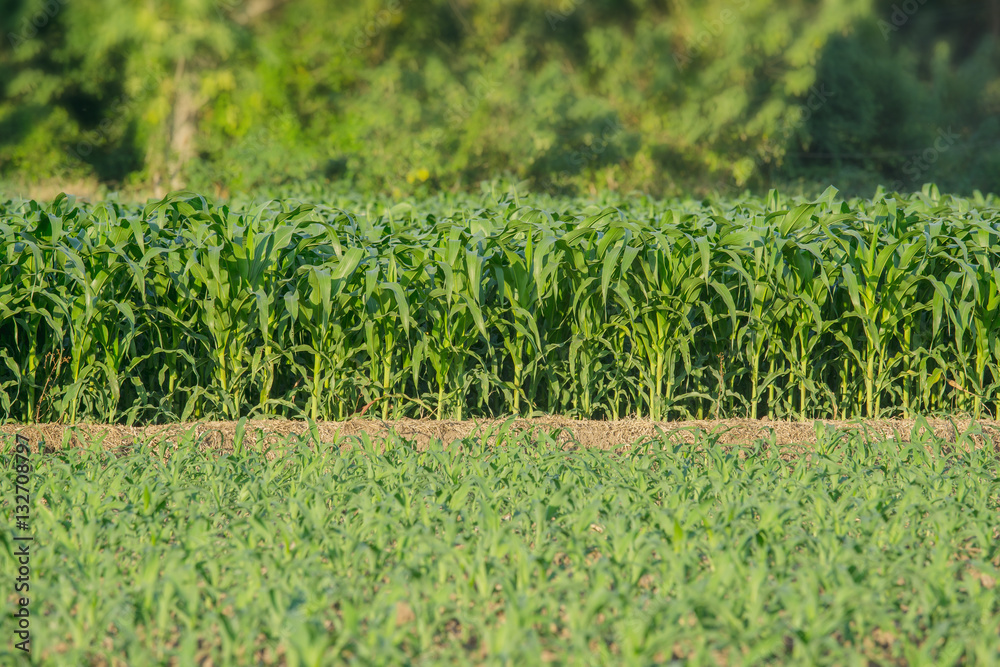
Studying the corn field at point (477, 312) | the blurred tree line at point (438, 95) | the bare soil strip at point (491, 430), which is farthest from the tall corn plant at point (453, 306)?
the blurred tree line at point (438, 95)

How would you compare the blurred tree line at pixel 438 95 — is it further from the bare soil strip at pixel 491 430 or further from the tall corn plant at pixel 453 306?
the bare soil strip at pixel 491 430

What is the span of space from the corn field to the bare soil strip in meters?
0.14

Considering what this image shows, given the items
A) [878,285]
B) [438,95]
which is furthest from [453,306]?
[438,95]

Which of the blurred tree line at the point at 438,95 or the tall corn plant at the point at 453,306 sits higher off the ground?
the blurred tree line at the point at 438,95

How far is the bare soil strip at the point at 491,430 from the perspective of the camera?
3352mm

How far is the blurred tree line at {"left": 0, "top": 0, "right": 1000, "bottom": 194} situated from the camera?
43.5 feet

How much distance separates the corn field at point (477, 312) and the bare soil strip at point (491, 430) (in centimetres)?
14

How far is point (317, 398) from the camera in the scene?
3572 millimetres

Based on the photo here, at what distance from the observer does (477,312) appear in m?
3.36

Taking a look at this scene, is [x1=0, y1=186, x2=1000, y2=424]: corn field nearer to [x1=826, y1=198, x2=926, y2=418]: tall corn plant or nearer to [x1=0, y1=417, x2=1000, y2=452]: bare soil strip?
[x1=826, y1=198, x2=926, y2=418]: tall corn plant

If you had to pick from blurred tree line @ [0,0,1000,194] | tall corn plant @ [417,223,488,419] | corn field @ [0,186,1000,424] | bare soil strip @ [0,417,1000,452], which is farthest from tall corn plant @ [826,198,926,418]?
blurred tree line @ [0,0,1000,194]

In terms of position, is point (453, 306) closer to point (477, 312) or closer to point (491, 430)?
point (477, 312)

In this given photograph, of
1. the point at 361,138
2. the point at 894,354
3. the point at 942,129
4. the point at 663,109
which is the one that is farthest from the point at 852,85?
the point at 894,354

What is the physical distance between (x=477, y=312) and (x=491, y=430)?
1.43 feet
